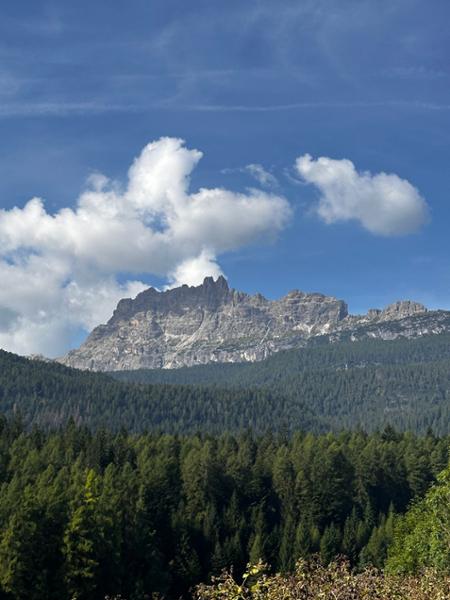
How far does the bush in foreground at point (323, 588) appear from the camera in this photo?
17391mm

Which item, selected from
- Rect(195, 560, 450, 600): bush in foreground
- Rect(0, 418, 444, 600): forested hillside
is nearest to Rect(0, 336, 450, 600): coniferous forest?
Rect(0, 418, 444, 600): forested hillside

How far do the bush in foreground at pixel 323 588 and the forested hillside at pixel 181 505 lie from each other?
174 ft

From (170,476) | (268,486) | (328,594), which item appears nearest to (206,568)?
(170,476)

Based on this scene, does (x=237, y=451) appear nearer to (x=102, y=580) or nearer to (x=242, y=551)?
(x=242, y=551)

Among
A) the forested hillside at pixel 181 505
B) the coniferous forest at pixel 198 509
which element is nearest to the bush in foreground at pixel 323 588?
the coniferous forest at pixel 198 509

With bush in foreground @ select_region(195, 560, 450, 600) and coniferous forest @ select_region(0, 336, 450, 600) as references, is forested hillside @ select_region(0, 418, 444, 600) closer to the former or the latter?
coniferous forest @ select_region(0, 336, 450, 600)

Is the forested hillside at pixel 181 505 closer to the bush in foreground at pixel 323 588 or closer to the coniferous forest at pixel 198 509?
the coniferous forest at pixel 198 509

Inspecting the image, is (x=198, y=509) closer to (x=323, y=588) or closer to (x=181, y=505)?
(x=181, y=505)

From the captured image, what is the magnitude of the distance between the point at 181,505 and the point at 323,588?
8680 cm

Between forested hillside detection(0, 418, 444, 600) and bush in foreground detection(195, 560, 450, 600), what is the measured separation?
5298cm

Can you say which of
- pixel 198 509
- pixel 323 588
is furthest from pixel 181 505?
pixel 323 588

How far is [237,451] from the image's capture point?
420 ft

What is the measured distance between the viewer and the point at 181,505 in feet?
334

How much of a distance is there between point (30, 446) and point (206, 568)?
37.7 meters
